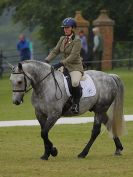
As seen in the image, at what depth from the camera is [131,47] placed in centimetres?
4566

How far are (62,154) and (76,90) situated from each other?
1387mm

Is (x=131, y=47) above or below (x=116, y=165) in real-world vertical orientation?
below

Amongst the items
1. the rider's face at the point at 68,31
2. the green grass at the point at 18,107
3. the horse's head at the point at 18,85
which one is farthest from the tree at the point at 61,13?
the horse's head at the point at 18,85

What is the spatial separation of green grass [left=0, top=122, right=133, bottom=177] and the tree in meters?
31.0

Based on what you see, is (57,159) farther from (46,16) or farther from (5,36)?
(5,36)

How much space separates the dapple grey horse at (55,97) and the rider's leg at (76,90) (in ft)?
0.43

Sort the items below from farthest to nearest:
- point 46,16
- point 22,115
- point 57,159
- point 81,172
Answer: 1. point 46,16
2. point 22,115
3. point 57,159
4. point 81,172

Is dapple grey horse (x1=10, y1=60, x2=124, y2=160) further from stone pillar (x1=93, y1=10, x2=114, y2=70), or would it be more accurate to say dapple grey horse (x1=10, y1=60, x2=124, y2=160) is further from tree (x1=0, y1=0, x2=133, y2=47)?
tree (x1=0, y1=0, x2=133, y2=47)

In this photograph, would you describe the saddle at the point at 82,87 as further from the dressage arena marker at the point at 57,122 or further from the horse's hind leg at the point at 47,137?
the dressage arena marker at the point at 57,122

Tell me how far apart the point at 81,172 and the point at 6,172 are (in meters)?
1.22

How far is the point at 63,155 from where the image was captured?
53.2ft

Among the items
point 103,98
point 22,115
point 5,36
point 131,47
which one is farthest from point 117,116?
point 5,36

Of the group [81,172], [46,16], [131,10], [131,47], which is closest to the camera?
[81,172]

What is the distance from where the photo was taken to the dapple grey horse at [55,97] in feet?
50.5
